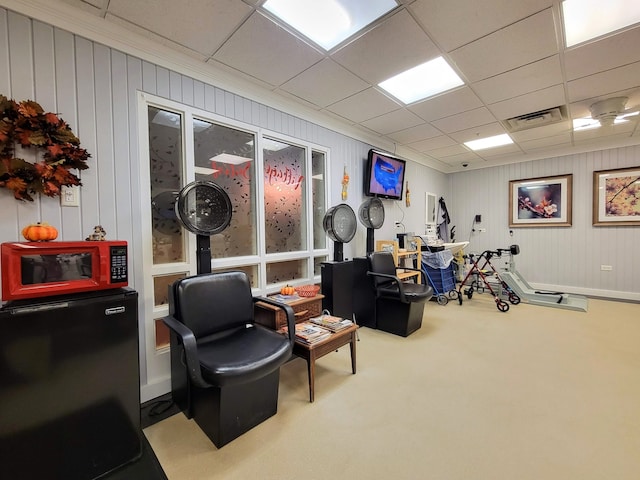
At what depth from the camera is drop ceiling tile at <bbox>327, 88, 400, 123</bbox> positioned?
3057mm

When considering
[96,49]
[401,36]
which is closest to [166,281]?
[96,49]

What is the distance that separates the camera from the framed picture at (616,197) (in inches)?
184

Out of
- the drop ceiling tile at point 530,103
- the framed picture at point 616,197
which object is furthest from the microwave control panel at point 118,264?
the framed picture at point 616,197

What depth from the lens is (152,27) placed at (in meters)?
1.95

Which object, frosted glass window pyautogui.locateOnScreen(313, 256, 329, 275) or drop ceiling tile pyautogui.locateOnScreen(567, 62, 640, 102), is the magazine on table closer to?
frosted glass window pyautogui.locateOnScreen(313, 256, 329, 275)

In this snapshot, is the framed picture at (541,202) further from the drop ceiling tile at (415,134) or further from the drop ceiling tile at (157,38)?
the drop ceiling tile at (157,38)

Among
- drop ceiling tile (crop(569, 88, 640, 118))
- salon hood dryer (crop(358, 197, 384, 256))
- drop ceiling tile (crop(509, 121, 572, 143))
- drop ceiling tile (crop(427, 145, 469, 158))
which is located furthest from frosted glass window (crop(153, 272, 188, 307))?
drop ceiling tile (crop(509, 121, 572, 143))

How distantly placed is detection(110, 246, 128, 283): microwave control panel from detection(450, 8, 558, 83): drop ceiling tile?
113 inches

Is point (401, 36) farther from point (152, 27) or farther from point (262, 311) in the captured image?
point (262, 311)

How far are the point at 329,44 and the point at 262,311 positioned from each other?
7.54 feet

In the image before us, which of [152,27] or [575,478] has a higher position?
[152,27]

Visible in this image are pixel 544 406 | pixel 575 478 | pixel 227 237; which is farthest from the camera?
pixel 227 237

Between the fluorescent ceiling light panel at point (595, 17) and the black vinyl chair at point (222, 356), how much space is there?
295cm

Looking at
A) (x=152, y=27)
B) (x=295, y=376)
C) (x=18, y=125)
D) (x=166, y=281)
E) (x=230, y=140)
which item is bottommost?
(x=295, y=376)
